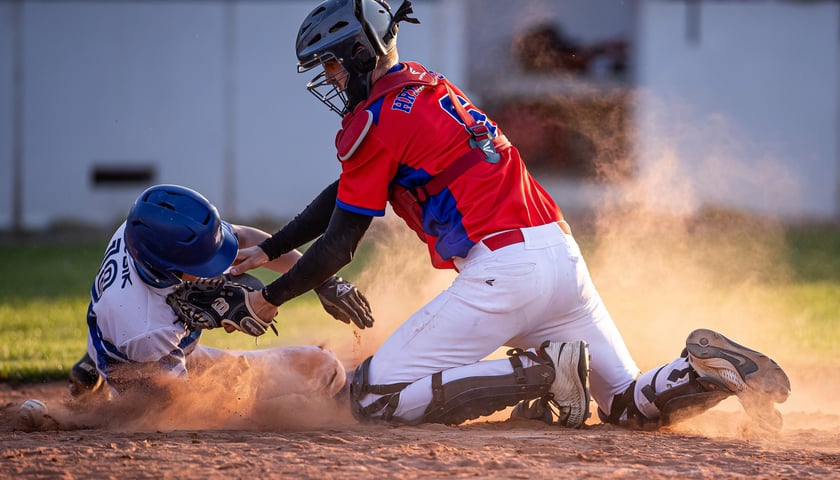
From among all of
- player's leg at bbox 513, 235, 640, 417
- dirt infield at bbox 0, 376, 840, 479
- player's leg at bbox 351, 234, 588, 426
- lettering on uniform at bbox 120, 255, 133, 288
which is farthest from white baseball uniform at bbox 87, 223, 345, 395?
player's leg at bbox 513, 235, 640, 417

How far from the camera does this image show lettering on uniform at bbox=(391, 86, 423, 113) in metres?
4.90

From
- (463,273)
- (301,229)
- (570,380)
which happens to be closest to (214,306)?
(301,229)

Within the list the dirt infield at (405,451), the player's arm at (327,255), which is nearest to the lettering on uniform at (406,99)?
the player's arm at (327,255)

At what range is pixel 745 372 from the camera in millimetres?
4770

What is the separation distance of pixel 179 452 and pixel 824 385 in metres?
4.26

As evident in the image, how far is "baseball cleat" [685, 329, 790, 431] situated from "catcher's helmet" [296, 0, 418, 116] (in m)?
2.03

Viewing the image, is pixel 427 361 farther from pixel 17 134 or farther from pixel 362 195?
pixel 17 134

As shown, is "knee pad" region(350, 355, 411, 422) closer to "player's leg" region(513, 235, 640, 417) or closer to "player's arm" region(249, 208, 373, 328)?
"player's arm" region(249, 208, 373, 328)

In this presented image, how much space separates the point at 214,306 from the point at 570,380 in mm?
1735

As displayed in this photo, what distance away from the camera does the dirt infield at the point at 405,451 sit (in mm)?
4000

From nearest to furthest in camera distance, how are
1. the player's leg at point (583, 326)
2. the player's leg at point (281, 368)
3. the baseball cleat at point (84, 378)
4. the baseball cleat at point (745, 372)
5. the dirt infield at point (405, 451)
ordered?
1. the dirt infield at point (405, 451)
2. the baseball cleat at point (745, 372)
3. the player's leg at point (583, 326)
4. the player's leg at point (281, 368)
5. the baseball cleat at point (84, 378)

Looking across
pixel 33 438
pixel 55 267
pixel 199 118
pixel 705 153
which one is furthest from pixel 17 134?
pixel 33 438

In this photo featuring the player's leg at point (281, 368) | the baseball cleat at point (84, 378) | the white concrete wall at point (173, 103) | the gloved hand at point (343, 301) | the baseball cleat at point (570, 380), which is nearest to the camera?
the baseball cleat at point (570, 380)

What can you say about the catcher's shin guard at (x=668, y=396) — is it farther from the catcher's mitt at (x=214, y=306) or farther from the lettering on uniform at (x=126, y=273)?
the lettering on uniform at (x=126, y=273)
